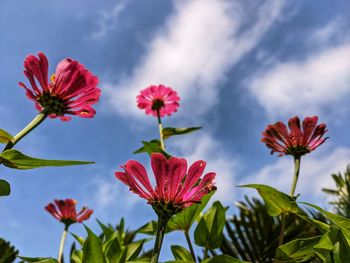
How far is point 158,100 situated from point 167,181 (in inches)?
61.3

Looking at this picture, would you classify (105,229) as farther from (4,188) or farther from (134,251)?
(4,188)

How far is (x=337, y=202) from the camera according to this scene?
3496 mm

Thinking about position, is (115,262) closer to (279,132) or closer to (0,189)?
(0,189)

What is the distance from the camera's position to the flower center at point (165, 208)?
0.74 metres

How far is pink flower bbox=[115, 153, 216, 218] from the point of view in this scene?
0.75 meters

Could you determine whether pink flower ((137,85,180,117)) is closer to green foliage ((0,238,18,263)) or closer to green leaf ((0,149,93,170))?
green foliage ((0,238,18,263))

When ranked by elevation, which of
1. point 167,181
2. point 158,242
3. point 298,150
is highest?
point 298,150

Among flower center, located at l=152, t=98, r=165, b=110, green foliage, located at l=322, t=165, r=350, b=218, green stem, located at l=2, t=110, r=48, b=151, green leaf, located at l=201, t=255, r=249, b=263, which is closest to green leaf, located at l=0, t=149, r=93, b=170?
green stem, located at l=2, t=110, r=48, b=151

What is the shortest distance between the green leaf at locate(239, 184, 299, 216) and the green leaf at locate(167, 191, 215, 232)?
17 cm

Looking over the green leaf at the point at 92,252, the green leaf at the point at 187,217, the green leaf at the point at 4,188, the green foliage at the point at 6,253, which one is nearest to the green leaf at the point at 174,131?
the green leaf at the point at 187,217

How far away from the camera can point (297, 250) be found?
100cm

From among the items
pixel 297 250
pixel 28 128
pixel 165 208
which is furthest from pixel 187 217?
pixel 28 128

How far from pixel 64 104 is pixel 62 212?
1364 millimetres

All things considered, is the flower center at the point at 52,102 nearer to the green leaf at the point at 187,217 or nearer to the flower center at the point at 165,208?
the flower center at the point at 165,208
